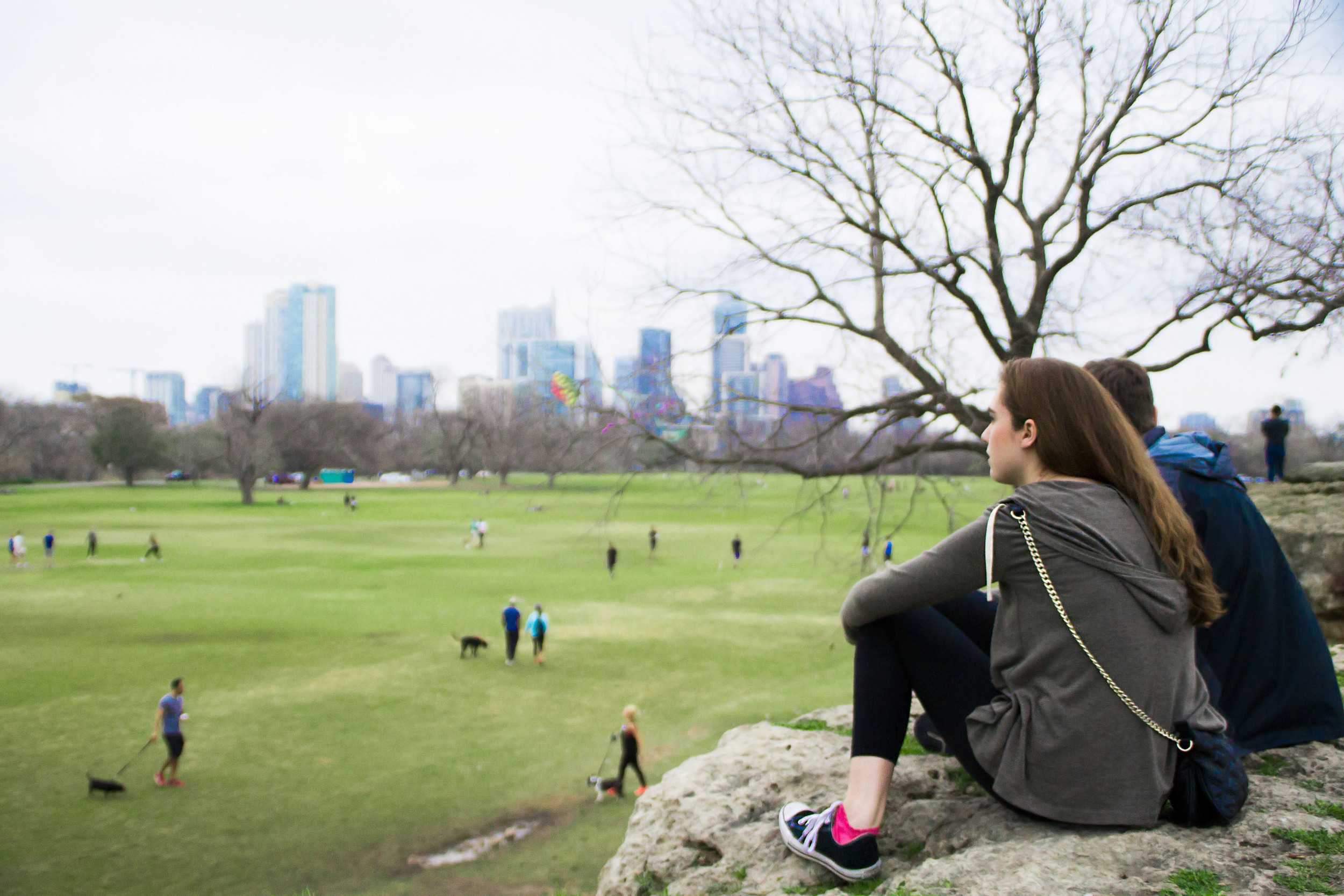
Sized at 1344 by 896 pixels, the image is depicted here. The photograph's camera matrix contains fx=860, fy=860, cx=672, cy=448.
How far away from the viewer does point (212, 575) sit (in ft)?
85.1

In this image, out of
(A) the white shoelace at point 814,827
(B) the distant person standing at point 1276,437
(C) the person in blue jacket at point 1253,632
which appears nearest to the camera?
(A) the white shoelace at point 814,827

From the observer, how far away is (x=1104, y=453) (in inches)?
81.4

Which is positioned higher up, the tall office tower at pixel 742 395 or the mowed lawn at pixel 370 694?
the tall office tower at pixel 742 395

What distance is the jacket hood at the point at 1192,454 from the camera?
8.62 ft

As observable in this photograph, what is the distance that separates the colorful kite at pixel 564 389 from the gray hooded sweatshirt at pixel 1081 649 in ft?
20.0

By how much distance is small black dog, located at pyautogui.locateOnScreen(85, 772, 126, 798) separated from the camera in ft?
31.0

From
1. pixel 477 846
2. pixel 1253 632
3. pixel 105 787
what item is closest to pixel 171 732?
pixel 105 787

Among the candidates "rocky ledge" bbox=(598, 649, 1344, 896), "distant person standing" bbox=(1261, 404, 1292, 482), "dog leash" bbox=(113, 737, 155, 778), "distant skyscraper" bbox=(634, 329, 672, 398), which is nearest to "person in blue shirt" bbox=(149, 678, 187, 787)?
"dog leash" bbox=(113, 737, 155, 778)

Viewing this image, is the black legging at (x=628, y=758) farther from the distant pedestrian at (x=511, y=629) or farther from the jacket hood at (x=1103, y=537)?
the jacket hood at (x=1103, y=537)

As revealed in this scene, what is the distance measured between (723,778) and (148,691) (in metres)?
13.7

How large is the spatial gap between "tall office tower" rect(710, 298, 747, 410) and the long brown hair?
6025mm

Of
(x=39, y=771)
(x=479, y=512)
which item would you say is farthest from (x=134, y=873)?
(x=479, y=512)

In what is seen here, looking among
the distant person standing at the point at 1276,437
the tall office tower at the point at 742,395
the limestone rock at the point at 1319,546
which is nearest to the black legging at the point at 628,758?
the tall office tower at the point at 742,395

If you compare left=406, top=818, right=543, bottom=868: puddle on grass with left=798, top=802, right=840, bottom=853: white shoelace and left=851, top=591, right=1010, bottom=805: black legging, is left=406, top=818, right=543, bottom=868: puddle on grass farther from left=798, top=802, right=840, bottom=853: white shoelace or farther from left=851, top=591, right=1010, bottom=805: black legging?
left=851, top=591, right=1010, bottom=805: black legging
